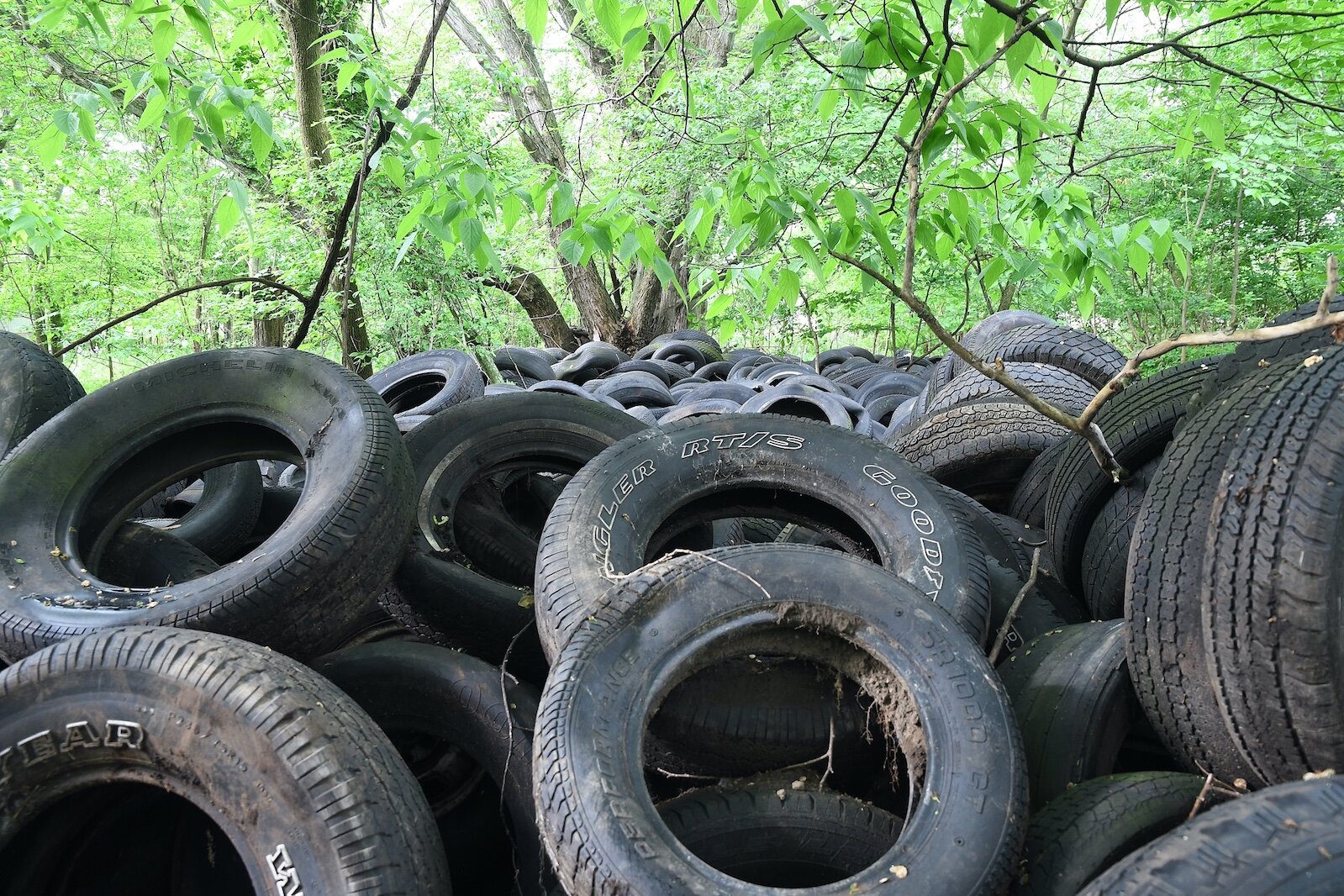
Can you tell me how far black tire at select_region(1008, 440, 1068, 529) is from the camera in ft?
11.9

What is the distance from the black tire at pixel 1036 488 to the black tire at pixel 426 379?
130 inches

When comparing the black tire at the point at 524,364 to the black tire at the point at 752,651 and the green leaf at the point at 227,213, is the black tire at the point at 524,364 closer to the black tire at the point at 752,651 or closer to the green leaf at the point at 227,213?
the green leaf at the point at 227,213

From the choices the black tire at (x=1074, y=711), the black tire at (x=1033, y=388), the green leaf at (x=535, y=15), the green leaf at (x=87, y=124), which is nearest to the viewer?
the black tire at (x=1074, y=711)

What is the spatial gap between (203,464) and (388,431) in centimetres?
97

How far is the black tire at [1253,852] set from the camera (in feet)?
4.56

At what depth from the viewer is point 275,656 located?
2121 millimetres

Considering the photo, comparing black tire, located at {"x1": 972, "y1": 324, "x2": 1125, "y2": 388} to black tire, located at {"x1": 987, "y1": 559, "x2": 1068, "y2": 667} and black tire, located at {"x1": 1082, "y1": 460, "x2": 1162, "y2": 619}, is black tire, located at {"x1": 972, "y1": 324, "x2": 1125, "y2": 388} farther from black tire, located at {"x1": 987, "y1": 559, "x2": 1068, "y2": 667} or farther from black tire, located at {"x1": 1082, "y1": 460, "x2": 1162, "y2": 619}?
black tire, located at {"x1": 987, "y1": 559, "x2": 1068, "y2": 667}

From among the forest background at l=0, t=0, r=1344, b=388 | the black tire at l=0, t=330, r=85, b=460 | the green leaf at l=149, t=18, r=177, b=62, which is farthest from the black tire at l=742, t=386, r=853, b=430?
the green leaf at l=149, t=18, r=177, b=62

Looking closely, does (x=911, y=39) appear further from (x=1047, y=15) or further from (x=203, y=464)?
(x=203, y=464)

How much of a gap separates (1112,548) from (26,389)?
14.3 feet

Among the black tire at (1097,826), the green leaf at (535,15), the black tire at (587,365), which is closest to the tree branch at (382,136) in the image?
the green leaf at (535,15)

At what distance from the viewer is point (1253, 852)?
56.1 inches

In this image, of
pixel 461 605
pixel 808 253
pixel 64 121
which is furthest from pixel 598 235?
pixel 64 121

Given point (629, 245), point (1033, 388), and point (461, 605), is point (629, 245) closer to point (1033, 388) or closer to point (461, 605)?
point (461, 605)
